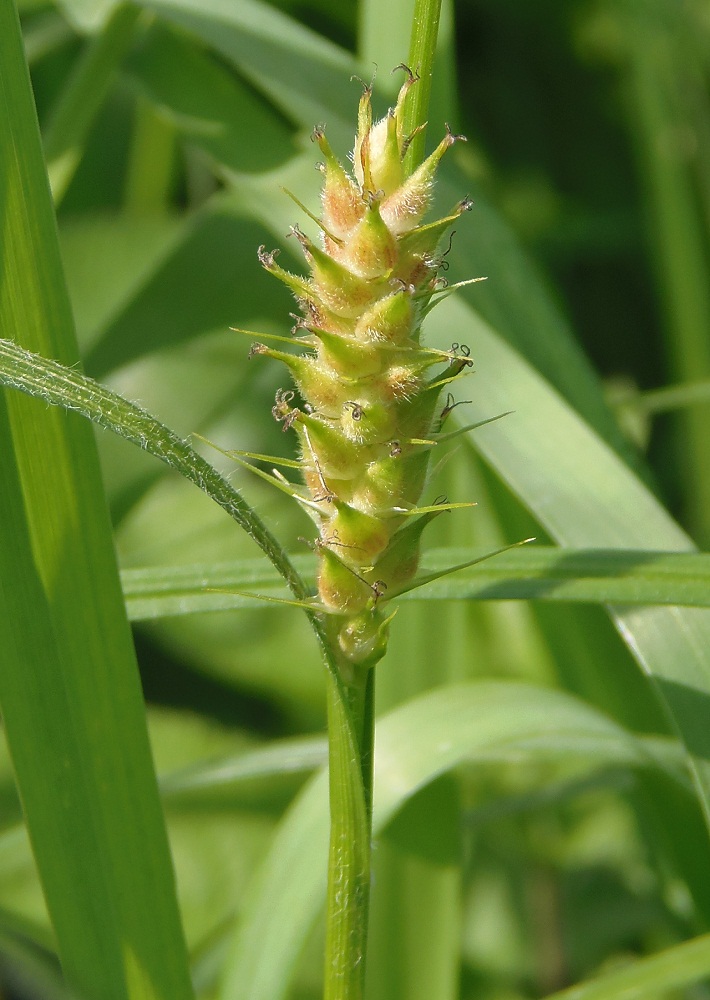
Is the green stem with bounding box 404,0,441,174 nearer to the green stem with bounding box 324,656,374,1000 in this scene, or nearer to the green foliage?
the green foliage

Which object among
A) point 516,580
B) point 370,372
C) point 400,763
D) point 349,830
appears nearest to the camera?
point 370,372

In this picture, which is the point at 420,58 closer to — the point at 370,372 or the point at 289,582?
the point at 370,372

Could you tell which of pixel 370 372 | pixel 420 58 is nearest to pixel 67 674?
pixel 370 372

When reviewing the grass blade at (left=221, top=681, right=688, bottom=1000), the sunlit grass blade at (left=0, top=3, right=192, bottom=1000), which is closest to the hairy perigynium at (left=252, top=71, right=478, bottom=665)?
the sunlit grass blade at (left=0, top=3, right=192, bottom=1000)

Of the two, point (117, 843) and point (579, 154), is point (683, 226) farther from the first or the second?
point (117, 843)

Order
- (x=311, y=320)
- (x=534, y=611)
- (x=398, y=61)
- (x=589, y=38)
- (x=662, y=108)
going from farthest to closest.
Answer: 1. (x=589, y=38)
2. (x=662, y=108)
3. (x=534, y=611)
4. (x=398, y=61)
5. (x=311, y=320)

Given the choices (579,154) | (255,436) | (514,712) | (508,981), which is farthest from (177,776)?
(579,154)
